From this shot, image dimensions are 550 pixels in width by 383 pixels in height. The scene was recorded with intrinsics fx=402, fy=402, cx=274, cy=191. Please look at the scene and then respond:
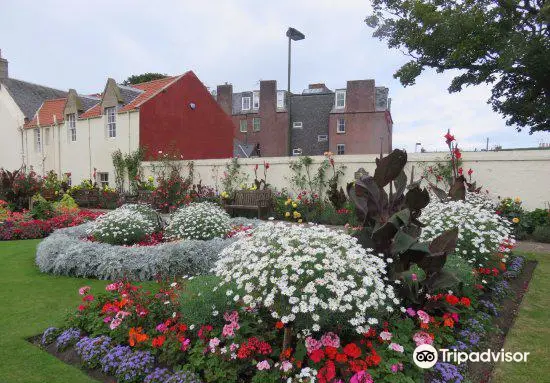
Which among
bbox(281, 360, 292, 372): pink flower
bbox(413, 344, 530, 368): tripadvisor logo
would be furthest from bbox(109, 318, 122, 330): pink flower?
bbox(413, 344, 530, 368): tripadvisor logo

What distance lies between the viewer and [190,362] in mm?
3039

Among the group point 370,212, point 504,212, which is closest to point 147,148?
point 504,212

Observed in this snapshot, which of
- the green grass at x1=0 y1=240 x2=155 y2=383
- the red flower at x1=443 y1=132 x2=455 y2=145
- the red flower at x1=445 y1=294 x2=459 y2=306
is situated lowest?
the green grass at x1=0 y1=240 x2=155 y2=383

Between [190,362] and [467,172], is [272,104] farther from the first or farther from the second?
[190,362]

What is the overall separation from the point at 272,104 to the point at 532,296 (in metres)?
34.8

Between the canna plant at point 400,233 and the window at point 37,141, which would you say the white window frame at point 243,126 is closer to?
the window at point 37,141

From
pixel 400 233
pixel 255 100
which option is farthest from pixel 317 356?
pixel 255 100

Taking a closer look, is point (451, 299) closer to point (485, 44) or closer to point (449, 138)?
point (449, 138)

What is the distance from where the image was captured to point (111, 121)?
71.0 ft

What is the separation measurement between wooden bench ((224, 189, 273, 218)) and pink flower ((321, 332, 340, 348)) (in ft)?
32.0

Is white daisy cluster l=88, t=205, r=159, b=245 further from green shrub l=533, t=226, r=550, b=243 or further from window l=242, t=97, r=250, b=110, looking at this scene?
window l=242, t=97, r=250, b=110

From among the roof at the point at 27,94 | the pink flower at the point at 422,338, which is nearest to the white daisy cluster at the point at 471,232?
the pink flower at the point at 422,338

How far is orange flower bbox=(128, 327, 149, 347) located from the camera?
3264 mm

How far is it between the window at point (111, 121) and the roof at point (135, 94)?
0.71 m
